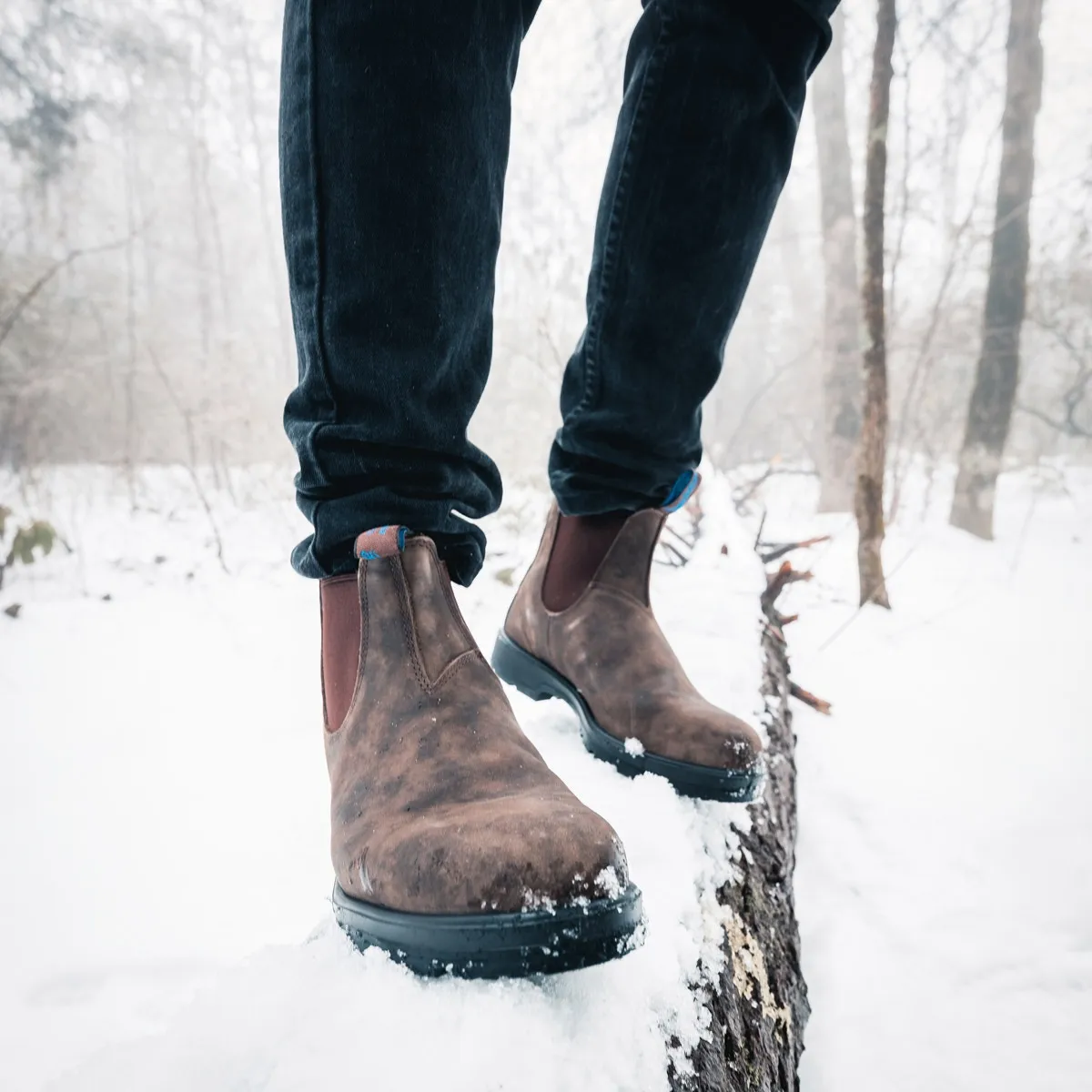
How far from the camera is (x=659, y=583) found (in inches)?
76.7

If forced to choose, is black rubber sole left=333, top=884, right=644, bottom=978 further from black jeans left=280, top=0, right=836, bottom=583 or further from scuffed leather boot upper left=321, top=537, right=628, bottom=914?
black jeans left=280, top=0, right=836, bottom=583

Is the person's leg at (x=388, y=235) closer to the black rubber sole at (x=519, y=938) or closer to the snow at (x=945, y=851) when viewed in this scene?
the black rubber sole at (x=519, y=938)

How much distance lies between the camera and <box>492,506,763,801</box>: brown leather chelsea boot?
719mm

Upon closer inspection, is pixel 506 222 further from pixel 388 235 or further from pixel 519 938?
pixel 519 938

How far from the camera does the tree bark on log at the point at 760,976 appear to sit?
486 millimetres

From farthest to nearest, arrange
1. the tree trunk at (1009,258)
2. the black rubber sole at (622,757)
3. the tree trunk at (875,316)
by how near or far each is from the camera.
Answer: the tree trunk at (1009,258) → the tree trunk at (875,316) → the black rubber sole at (622,757)

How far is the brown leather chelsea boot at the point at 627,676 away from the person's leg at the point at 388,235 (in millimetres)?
313

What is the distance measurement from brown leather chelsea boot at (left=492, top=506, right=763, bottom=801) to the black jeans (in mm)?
108

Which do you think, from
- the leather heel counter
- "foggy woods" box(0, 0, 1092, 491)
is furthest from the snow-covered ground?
"foggy woods" box(0, 0, 1092, 491)

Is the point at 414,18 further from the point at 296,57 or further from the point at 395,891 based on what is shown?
the point at 395,891

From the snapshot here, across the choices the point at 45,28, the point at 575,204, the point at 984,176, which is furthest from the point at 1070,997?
the point at 575,204

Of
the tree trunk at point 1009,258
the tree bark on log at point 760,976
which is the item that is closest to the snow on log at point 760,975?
the tree bark on log at point 760,976

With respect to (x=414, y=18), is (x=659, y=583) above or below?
below

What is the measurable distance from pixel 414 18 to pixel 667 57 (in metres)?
0.33
